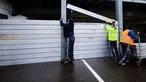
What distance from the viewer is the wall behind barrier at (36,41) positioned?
14.6 feet

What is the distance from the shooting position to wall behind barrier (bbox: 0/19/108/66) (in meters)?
4.46

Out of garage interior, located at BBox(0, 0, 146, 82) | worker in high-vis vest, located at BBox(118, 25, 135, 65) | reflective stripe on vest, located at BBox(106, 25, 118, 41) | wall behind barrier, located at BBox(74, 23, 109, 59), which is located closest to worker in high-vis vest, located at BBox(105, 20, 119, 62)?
reflective stripe on vest, located at BBox(106, 25, 118, 41)

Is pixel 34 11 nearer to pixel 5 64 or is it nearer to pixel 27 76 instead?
pixel 5 64

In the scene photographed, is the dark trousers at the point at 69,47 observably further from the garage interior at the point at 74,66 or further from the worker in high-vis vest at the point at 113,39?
the worker in high-vis vest at the point at 113,39

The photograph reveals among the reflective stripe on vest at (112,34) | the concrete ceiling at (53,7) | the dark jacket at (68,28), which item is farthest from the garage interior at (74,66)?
the dark jacket at (68,28)

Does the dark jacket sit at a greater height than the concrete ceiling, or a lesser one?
lesser

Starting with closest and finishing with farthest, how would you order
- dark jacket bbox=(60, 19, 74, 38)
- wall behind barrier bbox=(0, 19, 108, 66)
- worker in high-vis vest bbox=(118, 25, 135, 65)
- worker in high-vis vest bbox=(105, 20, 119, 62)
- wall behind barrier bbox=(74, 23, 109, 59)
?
worker in high-vis vest bbox=(118, 25, 135, 65), wall behind barrier bbox=(0, 19, 108, 66), dark jacket bbox=(60, 19, 74, 38), worker in high-vis vest bbox=(105, 20, 119, 62), wall behind barrier bbox=(74, 23, 109, 59)

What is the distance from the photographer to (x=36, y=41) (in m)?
4.75

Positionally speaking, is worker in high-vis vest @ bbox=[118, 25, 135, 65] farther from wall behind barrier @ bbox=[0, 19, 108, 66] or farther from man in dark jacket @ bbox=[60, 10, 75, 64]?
man in dark jacket @ bbox=[60, 10, 75, 64]

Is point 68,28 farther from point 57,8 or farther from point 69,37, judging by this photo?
point 57,8

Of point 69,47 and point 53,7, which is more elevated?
point 53,7

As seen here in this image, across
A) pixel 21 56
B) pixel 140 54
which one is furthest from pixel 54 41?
pixel 140 54

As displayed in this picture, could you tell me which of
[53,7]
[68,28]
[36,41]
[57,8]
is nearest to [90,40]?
[68,28]

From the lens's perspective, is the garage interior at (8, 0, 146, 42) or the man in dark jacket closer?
the man in dark jacket
